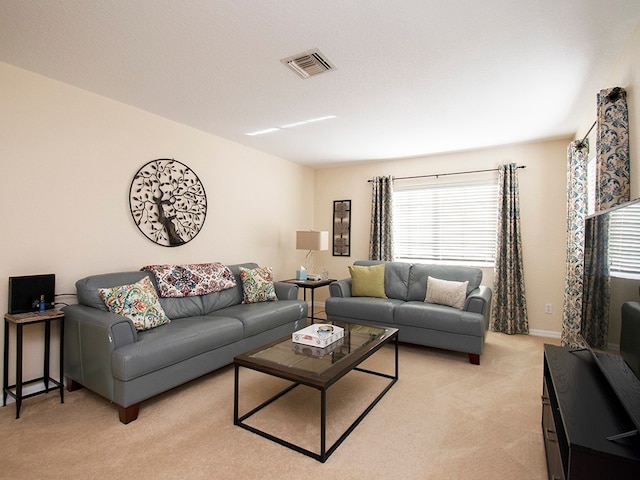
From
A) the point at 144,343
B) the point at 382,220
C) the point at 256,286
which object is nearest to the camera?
the point at 144,343

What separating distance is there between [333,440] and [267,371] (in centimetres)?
58

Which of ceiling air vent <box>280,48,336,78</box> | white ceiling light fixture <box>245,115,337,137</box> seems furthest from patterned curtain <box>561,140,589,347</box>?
ceiling air vent <box>280,48,336,78</box>

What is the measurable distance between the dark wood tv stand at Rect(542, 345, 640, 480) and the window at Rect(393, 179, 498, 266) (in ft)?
9.53

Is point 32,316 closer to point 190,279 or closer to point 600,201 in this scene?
point 190,279

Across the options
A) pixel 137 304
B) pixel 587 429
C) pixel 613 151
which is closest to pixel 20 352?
pixel 137 304

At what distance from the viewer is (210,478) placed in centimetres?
167

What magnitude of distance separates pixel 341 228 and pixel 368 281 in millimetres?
1586

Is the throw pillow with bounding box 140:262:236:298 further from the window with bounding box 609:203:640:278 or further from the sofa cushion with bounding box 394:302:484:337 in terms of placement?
the window with bounding box 609:203:640:278

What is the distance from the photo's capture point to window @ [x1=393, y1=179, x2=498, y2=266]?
451 centimetres

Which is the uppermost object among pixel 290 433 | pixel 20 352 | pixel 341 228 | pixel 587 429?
pixel 341 228

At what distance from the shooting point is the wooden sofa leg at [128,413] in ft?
7.06

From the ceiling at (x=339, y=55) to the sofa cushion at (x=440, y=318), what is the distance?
6.47ft

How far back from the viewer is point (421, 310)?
347 cm

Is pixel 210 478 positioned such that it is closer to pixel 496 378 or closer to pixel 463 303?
pixel 496 378
